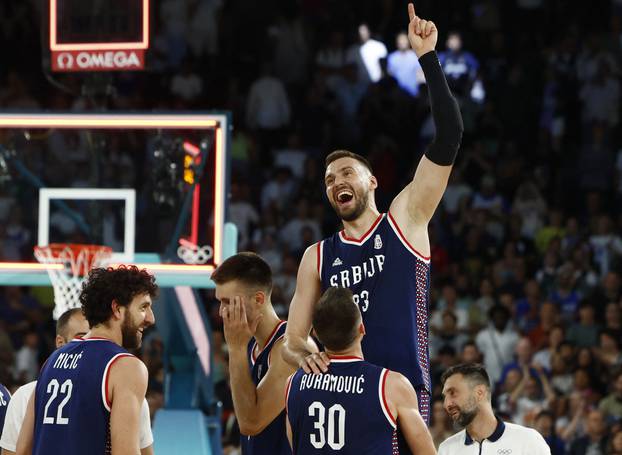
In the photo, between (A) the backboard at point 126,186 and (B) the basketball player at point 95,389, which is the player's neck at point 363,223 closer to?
(B) the basketball player at point 95,389

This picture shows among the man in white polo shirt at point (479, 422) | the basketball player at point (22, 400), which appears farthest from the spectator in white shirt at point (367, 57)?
the basketball player at point (22, 400)

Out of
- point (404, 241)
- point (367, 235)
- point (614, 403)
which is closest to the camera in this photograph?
point (404, 241)

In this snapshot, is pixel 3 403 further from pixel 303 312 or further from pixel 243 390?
pixel 303 312

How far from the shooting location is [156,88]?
18.5 metres

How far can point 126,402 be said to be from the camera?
5.39m

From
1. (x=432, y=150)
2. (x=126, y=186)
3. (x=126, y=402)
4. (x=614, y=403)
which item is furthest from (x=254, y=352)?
(x=614, y=403)

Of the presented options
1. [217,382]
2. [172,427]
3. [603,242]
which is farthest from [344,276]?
[603,242]

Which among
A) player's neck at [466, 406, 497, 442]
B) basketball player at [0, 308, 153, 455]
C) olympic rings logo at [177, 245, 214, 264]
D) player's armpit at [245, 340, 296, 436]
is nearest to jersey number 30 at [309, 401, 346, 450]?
player's armpit at [245, 340, 296, 436]

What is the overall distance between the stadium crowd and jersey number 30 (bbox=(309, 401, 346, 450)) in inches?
265

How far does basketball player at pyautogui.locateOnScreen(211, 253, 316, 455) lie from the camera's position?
232 inches

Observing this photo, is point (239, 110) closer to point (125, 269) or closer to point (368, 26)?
point (368, 26)

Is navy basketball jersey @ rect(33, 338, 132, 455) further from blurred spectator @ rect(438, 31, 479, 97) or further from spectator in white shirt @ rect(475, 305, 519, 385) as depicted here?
blurred spectator @ rect(438, 31, 479, 97)

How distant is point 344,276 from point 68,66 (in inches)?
177

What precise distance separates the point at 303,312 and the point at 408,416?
1032 mm
